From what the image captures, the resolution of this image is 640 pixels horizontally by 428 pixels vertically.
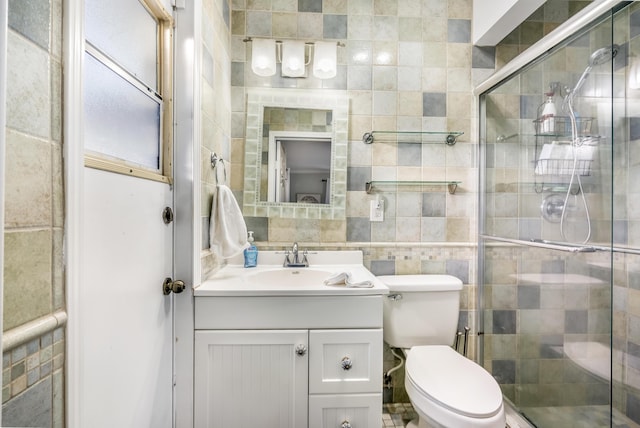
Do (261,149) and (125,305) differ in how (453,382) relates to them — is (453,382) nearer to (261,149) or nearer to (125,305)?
(125,305)

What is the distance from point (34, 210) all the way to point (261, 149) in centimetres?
125

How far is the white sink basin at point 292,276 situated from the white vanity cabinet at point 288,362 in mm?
313

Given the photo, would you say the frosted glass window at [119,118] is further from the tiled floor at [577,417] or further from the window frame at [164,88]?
the tiled floor at [577,417]

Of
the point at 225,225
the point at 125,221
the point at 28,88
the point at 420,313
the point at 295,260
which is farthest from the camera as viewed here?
the point at 295,260

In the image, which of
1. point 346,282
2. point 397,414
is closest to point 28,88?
point 346,282

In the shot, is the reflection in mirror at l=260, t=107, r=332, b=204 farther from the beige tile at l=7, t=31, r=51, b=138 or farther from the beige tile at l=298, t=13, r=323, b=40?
the beige tile at l=7, t=31, r=51, b=138

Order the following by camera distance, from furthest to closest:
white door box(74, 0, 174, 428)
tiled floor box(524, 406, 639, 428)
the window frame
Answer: tiled floor box(524, 406, 639, 428)
the window frame
white door box(74, 0, 174, 428)

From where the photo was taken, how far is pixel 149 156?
41.7 inches

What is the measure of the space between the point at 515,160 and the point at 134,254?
178 centimetres

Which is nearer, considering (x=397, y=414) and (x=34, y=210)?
(x=34, y=210)

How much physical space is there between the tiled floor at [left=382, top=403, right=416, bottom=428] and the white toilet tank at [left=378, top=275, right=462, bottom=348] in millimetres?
435

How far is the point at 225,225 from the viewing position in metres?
1.37

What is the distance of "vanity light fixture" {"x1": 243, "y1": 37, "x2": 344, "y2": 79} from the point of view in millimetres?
1697

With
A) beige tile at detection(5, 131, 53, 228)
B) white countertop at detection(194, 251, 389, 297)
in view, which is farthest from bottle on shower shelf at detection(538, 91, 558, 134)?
beige tile at detection(5, 131, 53, 228)
